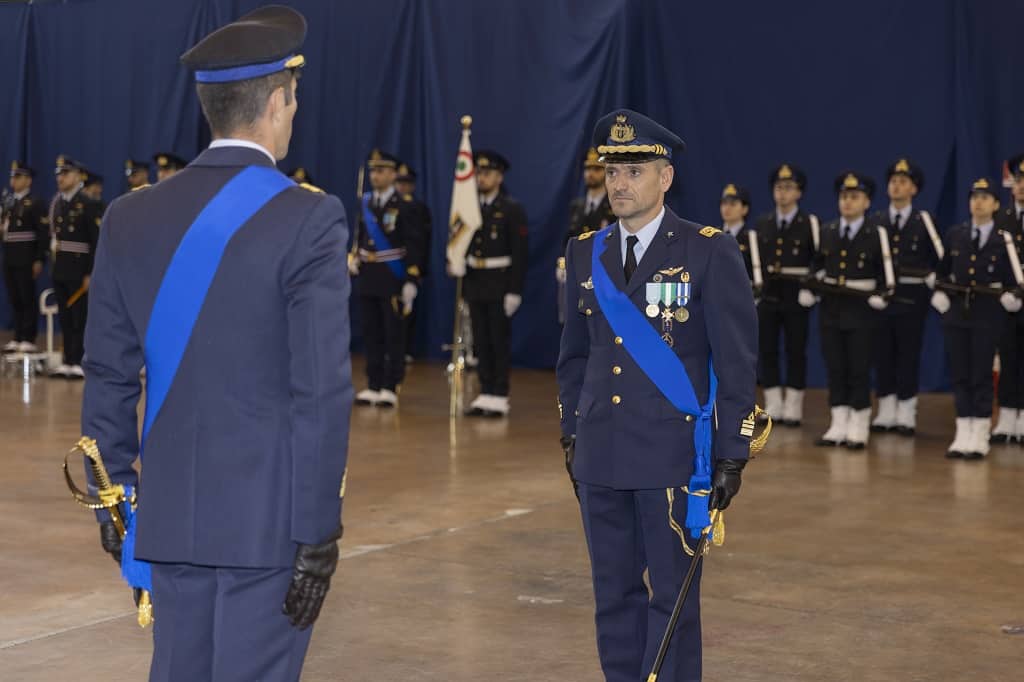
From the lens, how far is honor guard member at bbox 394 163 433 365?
432 inches

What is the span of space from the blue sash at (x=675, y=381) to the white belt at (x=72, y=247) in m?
8.95

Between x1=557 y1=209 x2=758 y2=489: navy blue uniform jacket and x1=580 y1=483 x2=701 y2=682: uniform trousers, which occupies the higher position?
x1=557 y1=209 x2=758 y2=489: navy blue uniform jacket

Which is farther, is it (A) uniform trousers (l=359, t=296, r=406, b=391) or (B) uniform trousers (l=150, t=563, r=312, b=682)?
(A) uniform trousers (l=359, t=296, r=406, b=391)

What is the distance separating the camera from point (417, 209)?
1048 centimetres

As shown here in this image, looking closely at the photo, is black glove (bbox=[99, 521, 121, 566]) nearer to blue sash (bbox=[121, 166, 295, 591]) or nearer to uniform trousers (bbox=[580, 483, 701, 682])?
blue sash (bbox=[121, 166, 295, 591])

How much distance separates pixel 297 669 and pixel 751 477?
522cm

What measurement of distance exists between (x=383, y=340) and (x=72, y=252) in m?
3.01

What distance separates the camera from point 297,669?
2.39m

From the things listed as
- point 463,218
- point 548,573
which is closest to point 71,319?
point 463,218

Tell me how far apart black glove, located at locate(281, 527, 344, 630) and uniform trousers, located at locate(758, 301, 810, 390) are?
7373 millimetres

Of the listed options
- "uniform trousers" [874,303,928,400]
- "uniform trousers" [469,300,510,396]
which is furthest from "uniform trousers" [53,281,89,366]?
"uniform trousers" [874,303,928,400]

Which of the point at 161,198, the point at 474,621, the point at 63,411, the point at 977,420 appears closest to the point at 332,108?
the point at 63,411

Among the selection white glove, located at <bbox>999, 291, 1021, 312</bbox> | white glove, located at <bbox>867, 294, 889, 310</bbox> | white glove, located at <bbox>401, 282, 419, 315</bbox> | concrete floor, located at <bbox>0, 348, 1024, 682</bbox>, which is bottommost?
concrete floor, located at <bbox>0, 348, 1024, 682</bbox>

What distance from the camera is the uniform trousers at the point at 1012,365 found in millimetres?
8641
